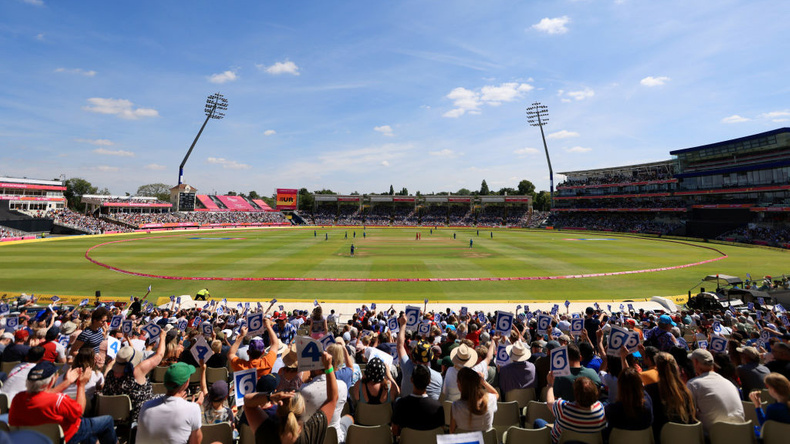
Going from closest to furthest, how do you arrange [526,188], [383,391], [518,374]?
[383,391] < [518,374] < [526,188]

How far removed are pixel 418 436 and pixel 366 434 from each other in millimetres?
721

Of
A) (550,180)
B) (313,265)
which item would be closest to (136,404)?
(313,265)

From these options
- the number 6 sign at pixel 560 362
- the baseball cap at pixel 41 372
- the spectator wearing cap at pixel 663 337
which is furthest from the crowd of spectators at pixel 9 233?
the spectator wearing cap at pixel 663 337

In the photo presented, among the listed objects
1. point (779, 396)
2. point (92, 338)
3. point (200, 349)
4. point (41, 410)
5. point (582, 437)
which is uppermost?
point (779, 396)

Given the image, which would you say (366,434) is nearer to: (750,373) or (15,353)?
(750,373)

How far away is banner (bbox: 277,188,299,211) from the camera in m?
122

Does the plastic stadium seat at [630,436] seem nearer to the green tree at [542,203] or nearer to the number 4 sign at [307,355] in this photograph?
the number 4 sign at [307,355]

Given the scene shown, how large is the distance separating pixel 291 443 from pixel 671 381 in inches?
191

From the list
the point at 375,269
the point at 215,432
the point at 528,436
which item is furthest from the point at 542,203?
the point at 215,432

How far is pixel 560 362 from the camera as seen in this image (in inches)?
229

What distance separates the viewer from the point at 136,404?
587 centimetres

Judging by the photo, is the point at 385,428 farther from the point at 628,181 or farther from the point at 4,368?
the point at 628,181

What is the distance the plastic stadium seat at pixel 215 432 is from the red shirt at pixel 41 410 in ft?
5.70

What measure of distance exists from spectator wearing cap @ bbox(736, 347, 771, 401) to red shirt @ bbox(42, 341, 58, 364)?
46.1 ft
